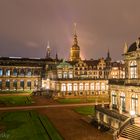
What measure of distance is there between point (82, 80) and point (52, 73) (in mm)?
18532

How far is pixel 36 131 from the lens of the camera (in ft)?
116

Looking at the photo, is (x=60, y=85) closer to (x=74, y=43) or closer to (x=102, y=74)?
(x=102, y=74)

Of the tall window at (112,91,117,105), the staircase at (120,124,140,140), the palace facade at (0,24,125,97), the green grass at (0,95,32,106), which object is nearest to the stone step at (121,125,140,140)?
the staircase at (120,124,140,140)

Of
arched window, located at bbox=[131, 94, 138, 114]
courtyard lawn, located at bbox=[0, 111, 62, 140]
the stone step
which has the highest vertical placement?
arched window, located at bbox=[131, 94, 138, 114]

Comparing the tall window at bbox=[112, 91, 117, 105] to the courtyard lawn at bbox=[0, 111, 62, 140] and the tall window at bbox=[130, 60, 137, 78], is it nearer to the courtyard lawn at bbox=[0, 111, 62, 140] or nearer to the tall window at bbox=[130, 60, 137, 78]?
the tall window at bbox=[130, 60, 137, 78]

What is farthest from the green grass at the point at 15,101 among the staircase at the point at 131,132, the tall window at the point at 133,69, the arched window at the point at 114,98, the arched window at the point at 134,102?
the staircase at the point at 131,132

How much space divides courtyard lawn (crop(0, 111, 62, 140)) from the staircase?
31.2ft

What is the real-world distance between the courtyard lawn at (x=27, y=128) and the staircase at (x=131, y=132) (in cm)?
950

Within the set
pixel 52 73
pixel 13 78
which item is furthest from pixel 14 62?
pixel 52 73

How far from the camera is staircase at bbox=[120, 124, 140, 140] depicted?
2910cm

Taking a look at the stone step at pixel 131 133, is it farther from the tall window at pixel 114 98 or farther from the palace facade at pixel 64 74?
the palace facade at pixel 64 74

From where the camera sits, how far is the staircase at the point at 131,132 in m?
29.1

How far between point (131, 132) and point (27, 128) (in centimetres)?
1750

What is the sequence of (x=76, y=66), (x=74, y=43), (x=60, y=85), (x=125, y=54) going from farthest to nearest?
(x=74, y=43)
(x=76, y=66)
(x=60, y=85)
(x=125, y=54)
